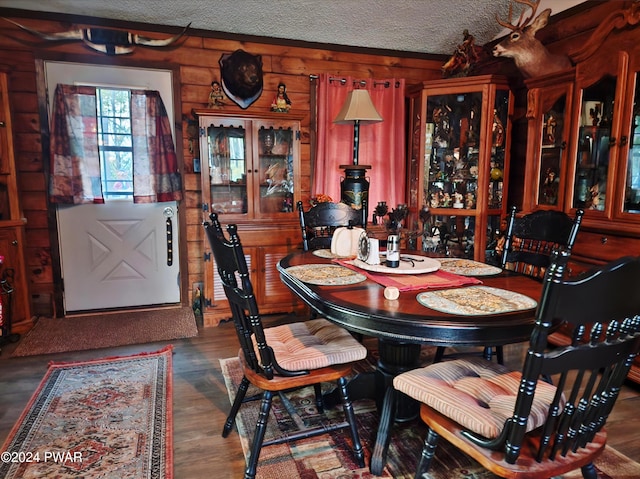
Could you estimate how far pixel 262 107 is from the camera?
3.80 meters

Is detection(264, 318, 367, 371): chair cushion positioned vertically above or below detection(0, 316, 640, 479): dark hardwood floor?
above

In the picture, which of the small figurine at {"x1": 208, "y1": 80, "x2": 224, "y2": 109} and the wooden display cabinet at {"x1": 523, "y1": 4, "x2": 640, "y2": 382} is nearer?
the wooden display cabinet at {"x1": 523, "y1": 4, "x2": 640, "y2": 382}

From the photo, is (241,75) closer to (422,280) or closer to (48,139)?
(48,139)

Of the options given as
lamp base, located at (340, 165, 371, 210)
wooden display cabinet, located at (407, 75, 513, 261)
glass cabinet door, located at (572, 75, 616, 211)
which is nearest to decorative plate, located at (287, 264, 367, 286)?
lamp base, located at (340, 165, 371, 210)

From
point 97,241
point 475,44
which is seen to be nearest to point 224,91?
point 97,241

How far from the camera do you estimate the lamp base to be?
11.1 feet

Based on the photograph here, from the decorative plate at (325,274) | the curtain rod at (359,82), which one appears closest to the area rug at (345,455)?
the decorative plate at (325,274)

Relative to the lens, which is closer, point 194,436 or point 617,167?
point 194,436

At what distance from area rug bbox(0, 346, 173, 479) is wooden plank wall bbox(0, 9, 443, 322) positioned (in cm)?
129

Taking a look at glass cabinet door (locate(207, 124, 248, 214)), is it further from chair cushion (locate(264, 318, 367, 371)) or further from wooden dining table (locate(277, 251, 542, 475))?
chair cushion (locate(264, 318, 367, 371))

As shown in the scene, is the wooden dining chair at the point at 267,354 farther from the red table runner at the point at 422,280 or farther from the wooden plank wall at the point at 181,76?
the wooden plank wall at the point at 181,76

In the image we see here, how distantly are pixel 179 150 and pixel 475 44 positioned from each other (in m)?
2.88

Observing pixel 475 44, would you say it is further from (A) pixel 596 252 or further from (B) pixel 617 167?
(A) pixel 596 252

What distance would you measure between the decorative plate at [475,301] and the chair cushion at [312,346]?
0.40 m
